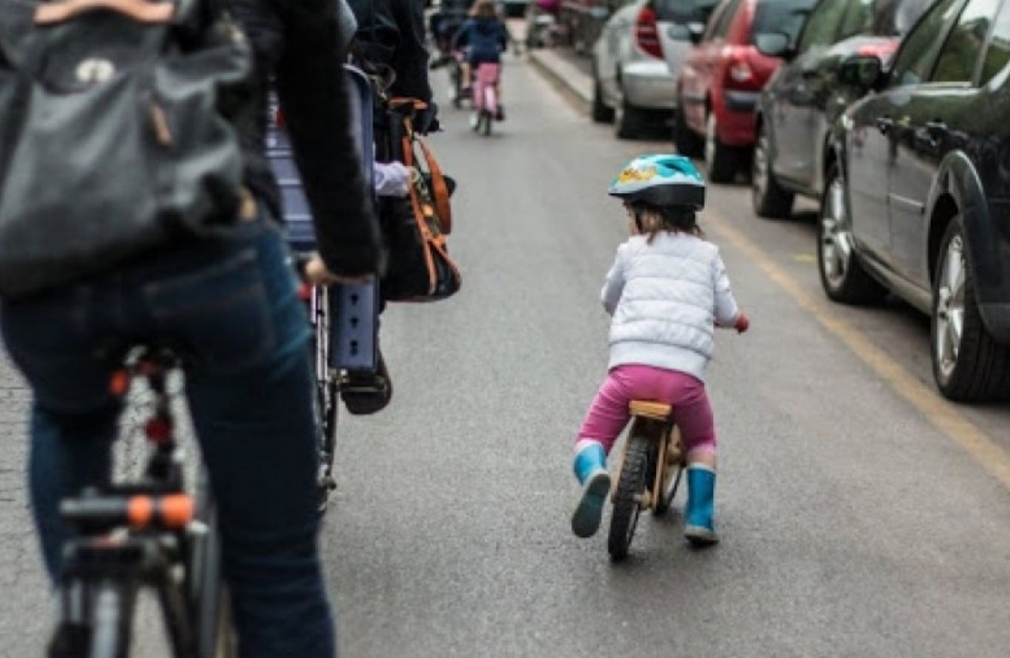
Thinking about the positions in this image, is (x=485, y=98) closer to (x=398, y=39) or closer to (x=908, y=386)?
(x=908, y=386)

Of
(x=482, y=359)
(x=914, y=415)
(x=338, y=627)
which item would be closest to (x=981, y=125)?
(x=914, y=415)

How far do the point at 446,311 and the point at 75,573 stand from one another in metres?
7.78

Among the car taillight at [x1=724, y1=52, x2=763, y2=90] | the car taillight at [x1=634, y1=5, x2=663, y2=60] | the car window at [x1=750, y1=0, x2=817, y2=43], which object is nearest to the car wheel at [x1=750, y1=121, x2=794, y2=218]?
the car taillight at [x1=724, y1=52, x2=763, y2=90]

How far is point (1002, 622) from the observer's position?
214 inches

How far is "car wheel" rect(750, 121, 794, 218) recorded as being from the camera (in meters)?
14.6

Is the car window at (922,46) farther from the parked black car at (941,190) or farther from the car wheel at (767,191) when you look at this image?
the car wheel at (767,191)

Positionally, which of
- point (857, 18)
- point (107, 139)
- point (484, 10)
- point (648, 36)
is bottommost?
point (484, 10)

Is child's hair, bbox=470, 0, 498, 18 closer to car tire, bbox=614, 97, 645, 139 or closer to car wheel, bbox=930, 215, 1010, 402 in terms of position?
car tire, bbox=614, 97, 645, 139

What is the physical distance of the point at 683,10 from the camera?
21.7 metres

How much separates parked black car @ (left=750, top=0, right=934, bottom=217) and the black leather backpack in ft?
30.9

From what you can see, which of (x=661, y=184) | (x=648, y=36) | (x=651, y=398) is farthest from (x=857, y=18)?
(x=651, y=398)

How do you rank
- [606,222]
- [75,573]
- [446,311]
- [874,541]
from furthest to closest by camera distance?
[606,222], [446,311], [874,541], [75,573]

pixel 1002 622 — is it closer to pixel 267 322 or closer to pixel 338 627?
pixel 338 627

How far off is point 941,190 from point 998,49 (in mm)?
584
